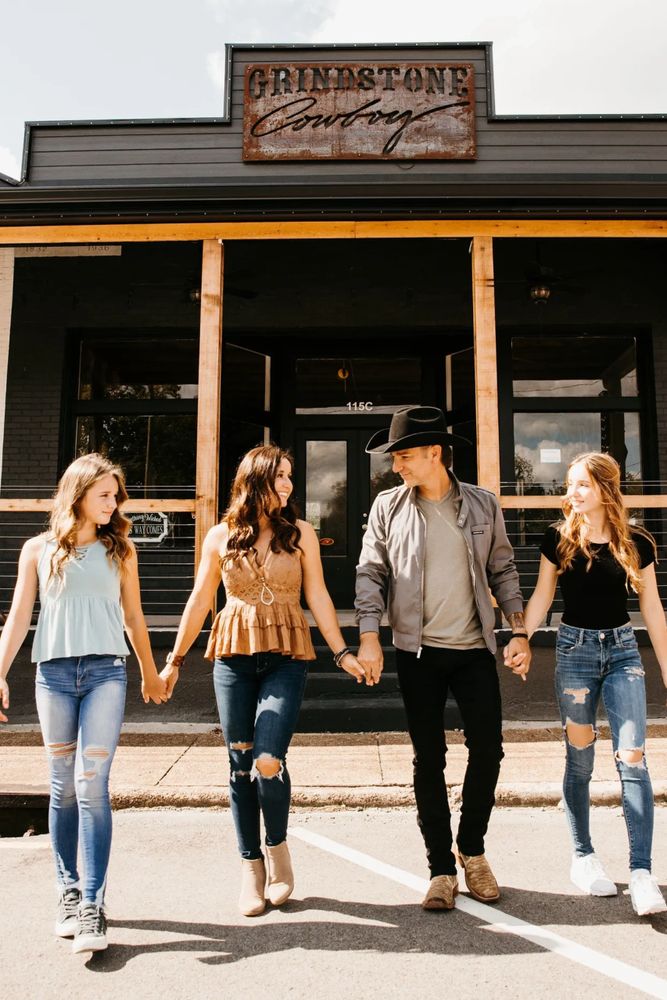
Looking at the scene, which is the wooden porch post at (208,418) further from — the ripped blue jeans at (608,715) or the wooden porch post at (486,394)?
the ripped blue jeans at (608,715)

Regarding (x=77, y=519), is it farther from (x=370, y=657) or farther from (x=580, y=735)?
(x=580, y=735)

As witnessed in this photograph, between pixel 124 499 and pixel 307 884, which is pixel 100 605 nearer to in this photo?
pixel 124 499

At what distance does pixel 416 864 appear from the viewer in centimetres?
350

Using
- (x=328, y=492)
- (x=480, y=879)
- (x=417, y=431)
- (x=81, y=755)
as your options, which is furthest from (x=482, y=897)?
(x=328, y=492)

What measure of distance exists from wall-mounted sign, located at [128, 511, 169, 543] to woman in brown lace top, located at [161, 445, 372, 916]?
606cm

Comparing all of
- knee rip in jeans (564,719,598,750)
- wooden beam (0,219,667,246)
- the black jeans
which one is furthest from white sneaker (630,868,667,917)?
wooden beam (0,219,667,246)

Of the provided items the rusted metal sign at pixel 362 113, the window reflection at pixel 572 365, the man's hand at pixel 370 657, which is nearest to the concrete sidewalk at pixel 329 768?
the man's hand at pixel 370 657

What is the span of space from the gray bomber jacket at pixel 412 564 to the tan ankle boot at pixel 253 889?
111 cm

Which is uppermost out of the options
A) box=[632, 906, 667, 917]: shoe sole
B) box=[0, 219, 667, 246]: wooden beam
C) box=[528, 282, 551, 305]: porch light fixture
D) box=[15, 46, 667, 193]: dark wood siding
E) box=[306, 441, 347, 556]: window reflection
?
box=[15, 46, 667, 193]: dark wood siding

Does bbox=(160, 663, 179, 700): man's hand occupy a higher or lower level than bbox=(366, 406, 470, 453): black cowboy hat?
lower

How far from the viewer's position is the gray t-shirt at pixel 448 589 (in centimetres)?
311

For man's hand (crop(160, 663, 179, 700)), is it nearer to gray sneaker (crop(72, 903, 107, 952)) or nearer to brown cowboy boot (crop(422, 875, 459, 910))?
gray sneaker (crop(72, 903, 107, 952))

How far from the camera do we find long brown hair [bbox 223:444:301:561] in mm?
3111

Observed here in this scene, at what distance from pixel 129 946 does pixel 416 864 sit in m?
1.45
